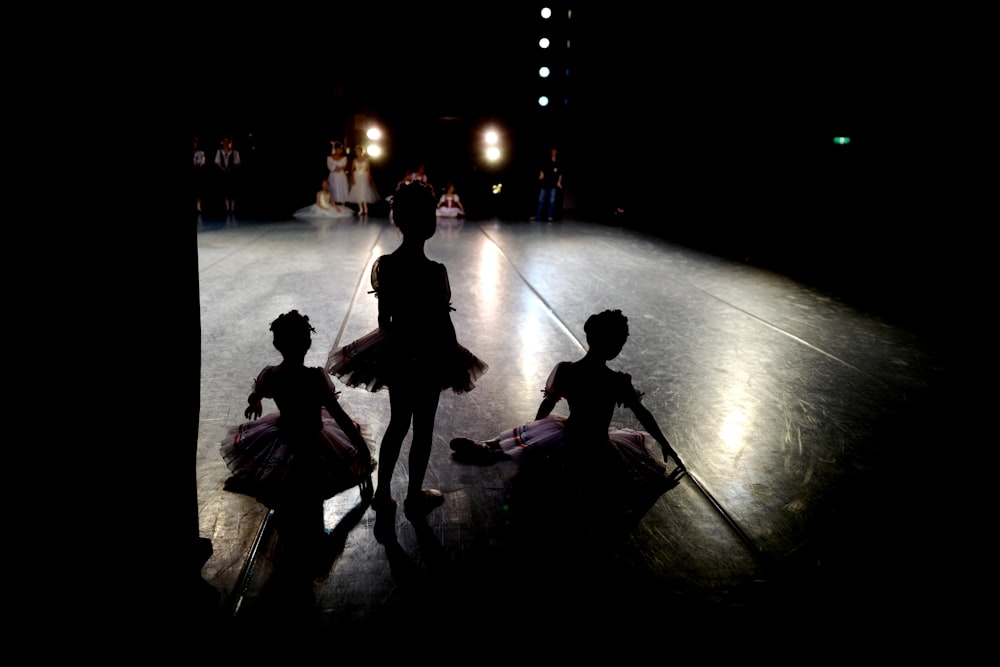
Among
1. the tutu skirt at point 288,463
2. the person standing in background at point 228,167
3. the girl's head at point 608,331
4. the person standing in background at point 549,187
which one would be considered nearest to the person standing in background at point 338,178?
the person standing in background at point 228,167

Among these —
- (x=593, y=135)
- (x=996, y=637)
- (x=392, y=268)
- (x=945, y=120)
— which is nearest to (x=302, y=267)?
(x=392, y=268)

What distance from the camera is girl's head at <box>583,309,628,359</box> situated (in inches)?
90.2

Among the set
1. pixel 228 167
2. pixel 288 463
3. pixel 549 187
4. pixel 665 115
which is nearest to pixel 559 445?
pixel 288 463

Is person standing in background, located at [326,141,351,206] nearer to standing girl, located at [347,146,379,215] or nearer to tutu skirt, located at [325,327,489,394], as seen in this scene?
standing girl, located at [347,146,379,215]

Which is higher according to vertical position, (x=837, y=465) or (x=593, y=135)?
(x=593, y=135)

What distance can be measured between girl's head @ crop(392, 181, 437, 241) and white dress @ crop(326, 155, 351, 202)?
541 inches

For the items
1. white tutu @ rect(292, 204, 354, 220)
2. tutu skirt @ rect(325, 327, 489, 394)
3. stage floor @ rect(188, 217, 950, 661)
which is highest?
tutu skirt @ rect(325, 327, 489, 394)

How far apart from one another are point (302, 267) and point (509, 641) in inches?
268

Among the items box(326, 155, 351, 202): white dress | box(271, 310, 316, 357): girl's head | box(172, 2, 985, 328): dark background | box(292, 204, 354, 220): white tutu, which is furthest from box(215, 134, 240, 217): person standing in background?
box(271, 310, 316, 357): girl's head

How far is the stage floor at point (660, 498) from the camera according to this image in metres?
1.92

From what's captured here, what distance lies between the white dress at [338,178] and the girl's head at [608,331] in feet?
45.6

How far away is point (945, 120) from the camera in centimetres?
706

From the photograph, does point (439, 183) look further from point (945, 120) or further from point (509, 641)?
point (509, 641)

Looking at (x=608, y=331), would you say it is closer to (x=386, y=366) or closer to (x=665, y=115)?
(x=386, y=366)
